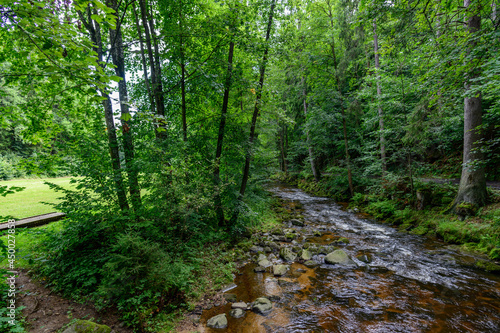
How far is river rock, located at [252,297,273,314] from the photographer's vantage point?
4.13m

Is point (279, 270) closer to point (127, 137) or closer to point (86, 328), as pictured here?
point (86, 328)

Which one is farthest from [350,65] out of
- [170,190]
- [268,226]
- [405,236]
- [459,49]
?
[170,190]

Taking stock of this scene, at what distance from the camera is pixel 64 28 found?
6.52 feet

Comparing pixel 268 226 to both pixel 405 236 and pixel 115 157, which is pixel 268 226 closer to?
pixel 405 236

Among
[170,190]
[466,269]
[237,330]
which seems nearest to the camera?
[237,330]

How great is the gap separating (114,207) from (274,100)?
22.3 ft

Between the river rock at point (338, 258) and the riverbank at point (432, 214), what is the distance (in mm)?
3273

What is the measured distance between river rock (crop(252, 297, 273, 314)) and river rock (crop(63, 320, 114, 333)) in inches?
102

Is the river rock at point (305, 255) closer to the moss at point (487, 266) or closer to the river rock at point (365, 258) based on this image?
the river rock at point (365, 258)

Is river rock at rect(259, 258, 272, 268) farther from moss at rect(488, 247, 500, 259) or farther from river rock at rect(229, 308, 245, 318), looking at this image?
moss at rect(488, 247, 500, 259)

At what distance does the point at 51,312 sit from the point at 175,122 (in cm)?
590

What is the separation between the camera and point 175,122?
7.54m

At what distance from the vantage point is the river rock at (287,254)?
6428mm

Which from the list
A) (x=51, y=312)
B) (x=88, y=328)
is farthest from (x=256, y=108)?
(x=51, y=312)
